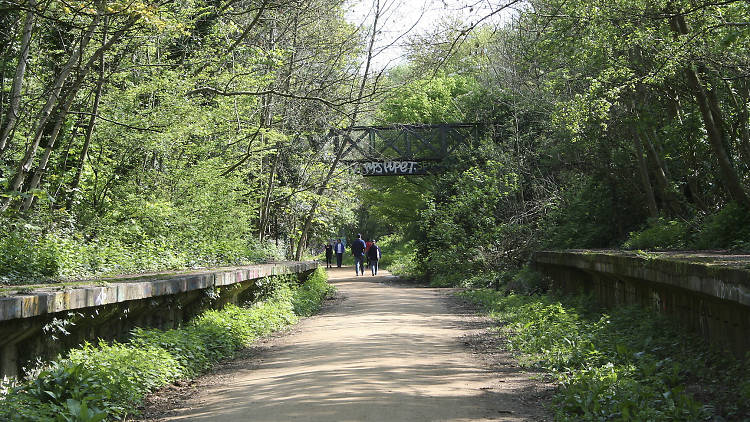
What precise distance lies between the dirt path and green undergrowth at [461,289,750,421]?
1.52 feet

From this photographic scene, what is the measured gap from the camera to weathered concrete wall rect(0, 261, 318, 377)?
6668 mm

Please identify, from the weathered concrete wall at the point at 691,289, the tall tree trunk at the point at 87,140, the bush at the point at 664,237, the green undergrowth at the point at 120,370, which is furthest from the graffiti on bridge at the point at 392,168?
the green undergrowth at the point at 120,370

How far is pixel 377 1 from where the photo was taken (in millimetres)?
17000

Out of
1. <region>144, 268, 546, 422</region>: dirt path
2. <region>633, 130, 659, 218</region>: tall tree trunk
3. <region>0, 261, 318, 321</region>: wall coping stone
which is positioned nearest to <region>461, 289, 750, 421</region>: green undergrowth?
<region>144, 268, 546, 422</region>: dirt path

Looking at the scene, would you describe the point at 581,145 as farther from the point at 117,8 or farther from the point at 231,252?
the point at 117,8

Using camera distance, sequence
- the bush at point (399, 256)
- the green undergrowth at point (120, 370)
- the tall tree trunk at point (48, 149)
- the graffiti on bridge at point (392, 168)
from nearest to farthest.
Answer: the green undergrowth at point (120, 370) < the tall tree trunk at point (48, 149) < the graffiti on bridge at point (392, 168) < the bush at point (399, 256)

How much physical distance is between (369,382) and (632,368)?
2.64 meters

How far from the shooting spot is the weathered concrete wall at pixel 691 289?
22.7 feet

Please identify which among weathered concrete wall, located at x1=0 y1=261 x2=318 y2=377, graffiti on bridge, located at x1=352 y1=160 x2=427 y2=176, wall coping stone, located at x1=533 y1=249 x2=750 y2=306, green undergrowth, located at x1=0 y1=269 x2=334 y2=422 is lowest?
green undergrowth, located at x1=0 y1=269 x2=334 y2=422

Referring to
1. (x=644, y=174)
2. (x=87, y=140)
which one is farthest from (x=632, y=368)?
(x=644, y=174)

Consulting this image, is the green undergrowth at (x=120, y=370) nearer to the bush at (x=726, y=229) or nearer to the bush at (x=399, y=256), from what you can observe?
the bush at (x=726, y=229)

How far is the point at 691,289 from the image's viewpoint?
782cm

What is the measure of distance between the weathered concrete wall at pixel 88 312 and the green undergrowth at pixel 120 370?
0.17 meters

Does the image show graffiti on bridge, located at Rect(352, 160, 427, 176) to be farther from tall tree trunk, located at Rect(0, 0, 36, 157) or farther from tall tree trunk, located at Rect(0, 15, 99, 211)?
tall tree trunk, located at Rect(0, 0, 36, 157)
